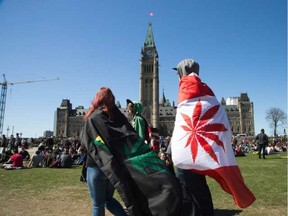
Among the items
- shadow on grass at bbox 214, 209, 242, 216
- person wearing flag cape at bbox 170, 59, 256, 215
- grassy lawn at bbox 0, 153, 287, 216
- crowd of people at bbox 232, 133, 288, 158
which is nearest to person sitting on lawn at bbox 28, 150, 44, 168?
grassy lawn at bbox 0, 153, 287, 216

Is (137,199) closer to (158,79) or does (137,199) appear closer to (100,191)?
(100,191)

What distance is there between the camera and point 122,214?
15.1ft

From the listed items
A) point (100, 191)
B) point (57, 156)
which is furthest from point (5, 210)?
point (57, 156)

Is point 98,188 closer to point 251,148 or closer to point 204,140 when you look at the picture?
point 204,140

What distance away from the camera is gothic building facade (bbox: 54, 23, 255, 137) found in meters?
132

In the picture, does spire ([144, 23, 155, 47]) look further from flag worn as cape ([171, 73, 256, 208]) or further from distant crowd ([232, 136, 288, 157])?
flag worn as cape ([171, 73, 256, 208])

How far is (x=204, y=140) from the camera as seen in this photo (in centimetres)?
402

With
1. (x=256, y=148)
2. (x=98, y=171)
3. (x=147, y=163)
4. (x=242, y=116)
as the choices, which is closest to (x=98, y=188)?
(x=98, y=171)

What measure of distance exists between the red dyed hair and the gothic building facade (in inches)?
4563

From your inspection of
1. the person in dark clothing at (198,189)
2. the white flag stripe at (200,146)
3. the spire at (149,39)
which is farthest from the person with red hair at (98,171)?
the spire at (149,39)

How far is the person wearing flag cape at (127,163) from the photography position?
355 cm

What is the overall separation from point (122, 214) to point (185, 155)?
1598mm

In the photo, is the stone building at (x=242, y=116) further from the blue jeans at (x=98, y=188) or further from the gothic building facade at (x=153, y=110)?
the blue jeans at (x=98, y=188)

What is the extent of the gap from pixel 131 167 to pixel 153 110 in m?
127
